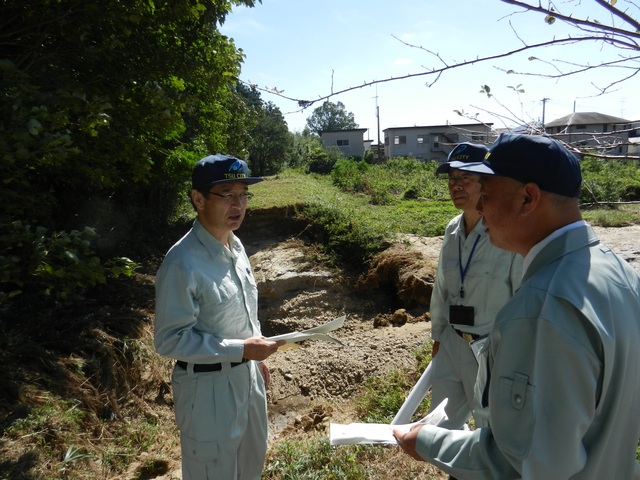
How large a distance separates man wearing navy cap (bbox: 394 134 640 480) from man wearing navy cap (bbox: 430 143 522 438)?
1462 millimetres

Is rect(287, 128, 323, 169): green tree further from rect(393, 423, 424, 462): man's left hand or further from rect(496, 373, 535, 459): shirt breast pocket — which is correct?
rect(496, 373, 535, 459): shirt breast pocket

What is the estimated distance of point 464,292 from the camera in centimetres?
296

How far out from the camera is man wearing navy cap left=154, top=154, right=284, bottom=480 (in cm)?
230

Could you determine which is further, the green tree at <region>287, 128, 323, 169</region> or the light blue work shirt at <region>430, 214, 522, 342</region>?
the green tree at <region>287, 128, 323, 169</region>

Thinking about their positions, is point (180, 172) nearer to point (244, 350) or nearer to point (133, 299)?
point (133, 299)

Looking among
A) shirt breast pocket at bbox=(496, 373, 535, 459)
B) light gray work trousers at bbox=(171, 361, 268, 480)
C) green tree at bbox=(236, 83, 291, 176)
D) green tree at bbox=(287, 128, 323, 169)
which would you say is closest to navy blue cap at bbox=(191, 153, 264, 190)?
light gray work trousers at bbox=(171, 361, 268, 480)

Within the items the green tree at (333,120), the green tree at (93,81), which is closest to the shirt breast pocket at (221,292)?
the green tree at (93,81)

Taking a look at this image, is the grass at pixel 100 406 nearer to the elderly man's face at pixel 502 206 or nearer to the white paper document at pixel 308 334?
the white paper document at pixel 308 334

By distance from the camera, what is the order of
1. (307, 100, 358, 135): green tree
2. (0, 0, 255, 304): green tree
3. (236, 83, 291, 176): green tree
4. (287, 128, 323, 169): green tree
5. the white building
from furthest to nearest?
1. (307, 100, 358, 135): green tree
2. the white building
3. (287, 128, 323, 169): green tree
4. (236, 83, 291, 176): green tree
5. (0, 0, 255, 304): green tree

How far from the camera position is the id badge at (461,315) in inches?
114

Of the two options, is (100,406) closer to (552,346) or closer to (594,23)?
(552,346)

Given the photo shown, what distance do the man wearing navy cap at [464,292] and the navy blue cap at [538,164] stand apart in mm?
1433

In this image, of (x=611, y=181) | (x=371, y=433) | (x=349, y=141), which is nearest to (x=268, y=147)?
(x=611, y=181)

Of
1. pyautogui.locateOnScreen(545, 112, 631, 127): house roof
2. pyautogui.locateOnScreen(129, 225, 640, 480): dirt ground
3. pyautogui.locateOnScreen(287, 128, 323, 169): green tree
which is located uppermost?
pyautogui.locateOnScreen(287, 128, 323, 169): green tree
